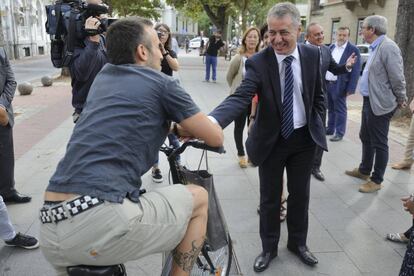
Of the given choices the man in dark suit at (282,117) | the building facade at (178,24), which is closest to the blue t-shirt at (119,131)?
the man in dark suit at (282,117)

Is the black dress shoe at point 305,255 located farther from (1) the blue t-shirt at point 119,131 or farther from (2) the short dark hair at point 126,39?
(2) the short dark hair at point 126,39

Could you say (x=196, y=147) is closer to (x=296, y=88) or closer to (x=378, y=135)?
(x=296, y=88)

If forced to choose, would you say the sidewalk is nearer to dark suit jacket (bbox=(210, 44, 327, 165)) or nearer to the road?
dark suit jacket (bbox=(210, 44, 327, 165))

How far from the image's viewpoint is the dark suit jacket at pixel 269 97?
2.82m

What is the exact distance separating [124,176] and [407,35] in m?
8.40

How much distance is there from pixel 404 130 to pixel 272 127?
6157 mm

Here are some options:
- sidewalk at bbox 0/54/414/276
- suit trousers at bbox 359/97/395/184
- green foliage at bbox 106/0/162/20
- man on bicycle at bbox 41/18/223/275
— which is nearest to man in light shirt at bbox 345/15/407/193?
suit trousers at bbox 359/97/395/184

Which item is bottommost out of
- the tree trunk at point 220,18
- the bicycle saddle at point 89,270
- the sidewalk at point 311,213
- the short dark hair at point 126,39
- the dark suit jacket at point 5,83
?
the sidewalk at point 311,213

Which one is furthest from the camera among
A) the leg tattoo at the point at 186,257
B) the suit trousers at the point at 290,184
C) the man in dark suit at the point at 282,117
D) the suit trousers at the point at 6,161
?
the suit trousers at the point at 6,161

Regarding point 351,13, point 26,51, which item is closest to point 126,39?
point 351,13

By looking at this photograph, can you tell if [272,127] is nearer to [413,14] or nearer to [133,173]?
[133,173]

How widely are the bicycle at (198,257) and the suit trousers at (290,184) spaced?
641 millimetres

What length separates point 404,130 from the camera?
8070 millimetres

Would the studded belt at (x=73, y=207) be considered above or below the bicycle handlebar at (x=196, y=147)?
below
